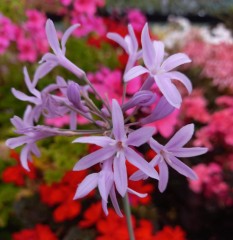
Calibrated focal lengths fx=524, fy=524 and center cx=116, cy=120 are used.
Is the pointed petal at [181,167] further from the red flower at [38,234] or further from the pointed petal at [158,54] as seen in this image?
the red flower at [38,234]

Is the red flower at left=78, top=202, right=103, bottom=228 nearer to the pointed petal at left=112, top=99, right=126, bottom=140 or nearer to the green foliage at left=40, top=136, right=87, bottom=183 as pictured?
the green foliage at left=40, top=136, right=87, bottom=183

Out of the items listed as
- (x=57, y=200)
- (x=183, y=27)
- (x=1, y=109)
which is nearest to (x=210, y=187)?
(x=57, y=200)

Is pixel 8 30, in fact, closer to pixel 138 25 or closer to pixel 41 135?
pixel 138 25

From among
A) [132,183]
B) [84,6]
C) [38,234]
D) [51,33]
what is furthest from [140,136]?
[84,6]

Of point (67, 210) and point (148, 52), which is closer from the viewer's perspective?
point (148, 52)

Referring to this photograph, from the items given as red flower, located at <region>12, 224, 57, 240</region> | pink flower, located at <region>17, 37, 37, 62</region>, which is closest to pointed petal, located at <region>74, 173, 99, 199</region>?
Answer: red flower, located at <region>12, 224, 57, 240</region>

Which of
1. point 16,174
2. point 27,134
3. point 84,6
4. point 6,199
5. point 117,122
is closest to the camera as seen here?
point 117,122

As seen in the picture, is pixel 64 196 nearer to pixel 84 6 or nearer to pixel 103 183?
pixel 103 183

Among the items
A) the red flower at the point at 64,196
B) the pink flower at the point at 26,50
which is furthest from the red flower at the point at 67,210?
the pink flower at the point at 26,50
